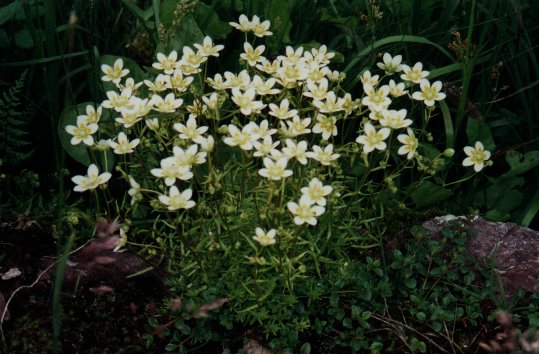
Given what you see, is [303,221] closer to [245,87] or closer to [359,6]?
[245,87]

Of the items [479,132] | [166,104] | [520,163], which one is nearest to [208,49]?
[166,104]

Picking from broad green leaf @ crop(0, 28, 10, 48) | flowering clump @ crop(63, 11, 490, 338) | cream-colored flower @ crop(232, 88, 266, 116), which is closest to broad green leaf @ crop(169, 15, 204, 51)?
flowering clump @ crop(63, 11, 490, 338)

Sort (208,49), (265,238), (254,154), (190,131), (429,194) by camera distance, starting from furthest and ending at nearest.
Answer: (429,194) < (208,49) < (190,131) < (254,154) < (265,238)

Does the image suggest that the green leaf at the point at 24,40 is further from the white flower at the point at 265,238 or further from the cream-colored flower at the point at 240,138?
the white flower at the point at 265,238

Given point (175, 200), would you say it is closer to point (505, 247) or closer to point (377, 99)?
point (377, 99)

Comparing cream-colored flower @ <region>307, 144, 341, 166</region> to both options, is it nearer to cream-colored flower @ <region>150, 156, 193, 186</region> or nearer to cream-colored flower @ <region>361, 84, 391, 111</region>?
cream-colored flower @ <region>361, 84, 391, 111</region>

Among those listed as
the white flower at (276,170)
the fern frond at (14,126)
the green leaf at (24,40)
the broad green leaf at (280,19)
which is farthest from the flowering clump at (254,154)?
the green leaf at (24,40)

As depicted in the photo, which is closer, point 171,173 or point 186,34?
point 171,173
